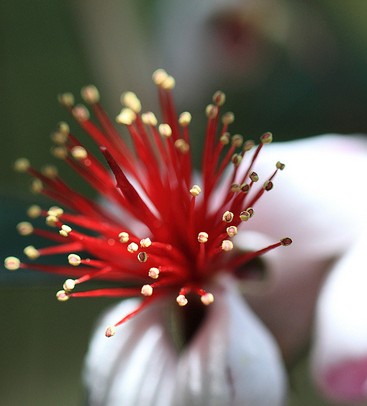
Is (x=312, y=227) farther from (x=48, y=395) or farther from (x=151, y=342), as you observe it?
(x=48, y=395)

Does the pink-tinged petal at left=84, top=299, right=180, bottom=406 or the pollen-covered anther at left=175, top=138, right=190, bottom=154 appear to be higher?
the pollen-covered anther at left=175, top=138, right=190, bottom=154

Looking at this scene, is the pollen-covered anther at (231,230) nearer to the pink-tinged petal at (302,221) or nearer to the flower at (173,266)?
the flower at (173,266)

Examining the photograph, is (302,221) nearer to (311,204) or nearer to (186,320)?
(311,204)

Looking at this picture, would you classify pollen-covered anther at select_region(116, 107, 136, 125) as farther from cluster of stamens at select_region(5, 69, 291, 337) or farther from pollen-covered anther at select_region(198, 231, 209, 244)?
pollen-covered anther at select_region(198, 231, 209, 244)

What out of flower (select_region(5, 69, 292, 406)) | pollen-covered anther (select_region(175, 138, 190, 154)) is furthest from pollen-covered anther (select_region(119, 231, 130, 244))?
pollen-covered anther (select_region(175, 138, 190, 154))

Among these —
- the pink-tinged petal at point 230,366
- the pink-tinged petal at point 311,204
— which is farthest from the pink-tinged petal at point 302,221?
the pink-tinged petal at point 230,366

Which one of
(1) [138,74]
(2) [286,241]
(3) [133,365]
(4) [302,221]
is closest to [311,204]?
(4) [302,221]
